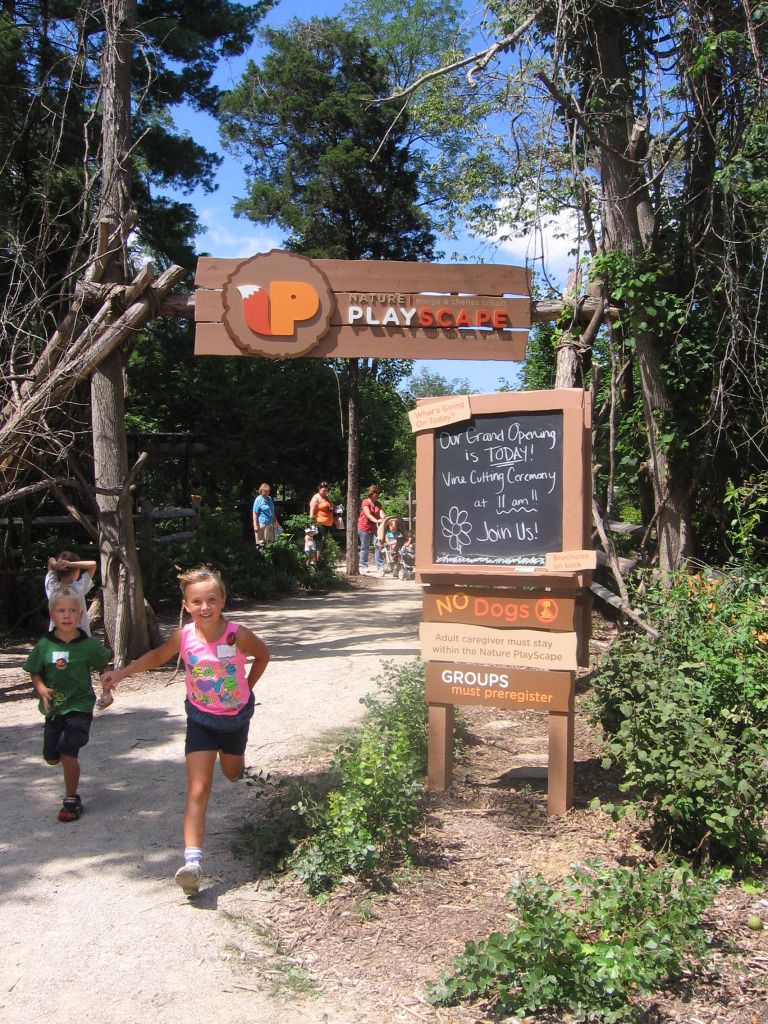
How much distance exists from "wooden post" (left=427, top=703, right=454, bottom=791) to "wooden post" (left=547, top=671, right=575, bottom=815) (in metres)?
0.54

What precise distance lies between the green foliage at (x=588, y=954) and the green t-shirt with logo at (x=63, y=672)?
242cm

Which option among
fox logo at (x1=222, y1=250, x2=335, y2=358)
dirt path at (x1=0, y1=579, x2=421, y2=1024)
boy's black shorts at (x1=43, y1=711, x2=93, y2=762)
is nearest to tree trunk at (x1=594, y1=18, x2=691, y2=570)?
fox logo at (x1=222, y1=250, x2=335, y2=358)

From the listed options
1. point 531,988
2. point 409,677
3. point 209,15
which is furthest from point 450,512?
point 209,15

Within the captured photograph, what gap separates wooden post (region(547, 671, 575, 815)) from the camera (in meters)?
4.21

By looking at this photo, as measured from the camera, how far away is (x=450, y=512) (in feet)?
15.1

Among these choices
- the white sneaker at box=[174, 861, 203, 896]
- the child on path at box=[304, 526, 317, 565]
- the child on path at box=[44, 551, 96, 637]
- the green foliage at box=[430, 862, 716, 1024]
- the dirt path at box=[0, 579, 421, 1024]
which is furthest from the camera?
the child on path at box=[304, 526, 317, 565]

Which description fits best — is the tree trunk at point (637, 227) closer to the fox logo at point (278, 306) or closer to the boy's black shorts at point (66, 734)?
the fox logo at point (278, 306)

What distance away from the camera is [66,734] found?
14.4ft

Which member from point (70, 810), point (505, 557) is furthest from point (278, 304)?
point (70, 810)

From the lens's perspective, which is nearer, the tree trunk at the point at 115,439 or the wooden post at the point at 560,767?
the wooden post at the point at 560,767

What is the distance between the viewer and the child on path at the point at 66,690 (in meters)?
4.39

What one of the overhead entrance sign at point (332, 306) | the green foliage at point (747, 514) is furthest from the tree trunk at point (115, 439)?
the green foliage at point (747, 514)

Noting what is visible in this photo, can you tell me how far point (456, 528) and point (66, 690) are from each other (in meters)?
2.14

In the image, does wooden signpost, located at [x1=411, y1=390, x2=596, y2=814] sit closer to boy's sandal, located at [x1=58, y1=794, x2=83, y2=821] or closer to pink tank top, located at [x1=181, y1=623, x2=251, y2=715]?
pink tank top, located at [x1=181, y1=623, x2=251, y2=715]
